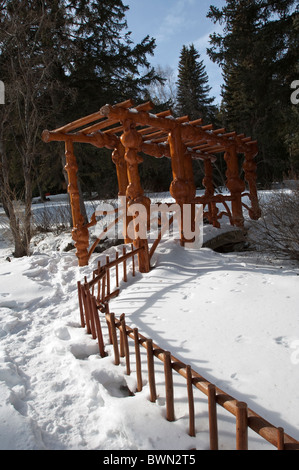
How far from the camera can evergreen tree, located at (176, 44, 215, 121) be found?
1017 inches

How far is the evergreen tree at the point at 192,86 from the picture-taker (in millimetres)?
25828

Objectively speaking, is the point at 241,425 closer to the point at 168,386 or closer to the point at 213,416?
the point at 213,416

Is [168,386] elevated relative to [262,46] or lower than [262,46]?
lower

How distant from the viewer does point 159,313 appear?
140 inches

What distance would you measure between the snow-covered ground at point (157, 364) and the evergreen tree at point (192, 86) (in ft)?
78.1

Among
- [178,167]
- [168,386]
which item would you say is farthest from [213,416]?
[178,167]

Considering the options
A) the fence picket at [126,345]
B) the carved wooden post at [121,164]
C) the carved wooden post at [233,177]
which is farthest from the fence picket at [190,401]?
the carved wooden post at [233,177]

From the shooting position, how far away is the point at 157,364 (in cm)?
260

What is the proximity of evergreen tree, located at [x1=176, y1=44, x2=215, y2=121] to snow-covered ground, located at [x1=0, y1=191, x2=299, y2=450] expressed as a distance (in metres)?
23.8

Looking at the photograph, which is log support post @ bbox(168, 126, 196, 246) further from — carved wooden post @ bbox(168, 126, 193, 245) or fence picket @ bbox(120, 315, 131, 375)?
fence picket @ bbox(120, 315, 131, 375)

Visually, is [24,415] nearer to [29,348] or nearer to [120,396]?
[120,396]

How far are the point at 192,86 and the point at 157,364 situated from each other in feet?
92.2
